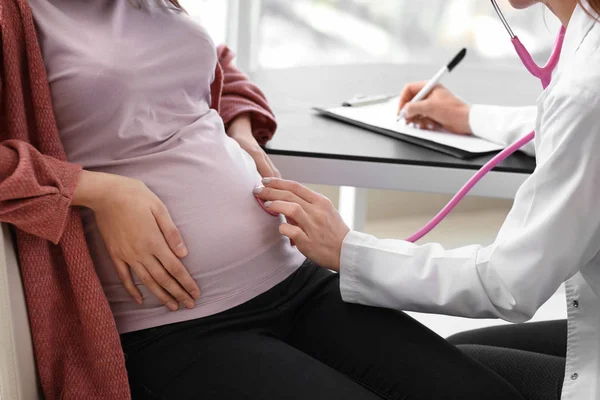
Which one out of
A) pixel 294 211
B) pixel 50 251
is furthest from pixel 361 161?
pixel 50 251

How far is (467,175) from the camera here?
1455mm

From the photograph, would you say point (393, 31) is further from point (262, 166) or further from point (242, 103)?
point (262, 166)

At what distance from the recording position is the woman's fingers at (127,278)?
1.10 meters

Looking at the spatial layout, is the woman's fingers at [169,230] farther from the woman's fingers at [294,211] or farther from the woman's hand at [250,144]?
the woman's hand at [250,144]

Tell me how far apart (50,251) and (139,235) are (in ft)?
0.41

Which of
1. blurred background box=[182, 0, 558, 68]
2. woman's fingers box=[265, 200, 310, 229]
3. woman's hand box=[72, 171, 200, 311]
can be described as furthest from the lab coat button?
blurred background box=[182, 0, 558, 68]

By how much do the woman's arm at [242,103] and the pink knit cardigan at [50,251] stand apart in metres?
0.46

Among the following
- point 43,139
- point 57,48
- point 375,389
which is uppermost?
point 57,48

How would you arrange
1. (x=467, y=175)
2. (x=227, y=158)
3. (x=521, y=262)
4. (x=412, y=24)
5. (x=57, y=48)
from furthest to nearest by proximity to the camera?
(x=412, y=24) < (x=467, y=175) < (x=227, y=158) < (x=57, y=48) < (x=521, y=262)

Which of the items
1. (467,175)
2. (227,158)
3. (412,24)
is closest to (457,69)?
(412,24)

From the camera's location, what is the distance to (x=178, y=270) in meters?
1.10

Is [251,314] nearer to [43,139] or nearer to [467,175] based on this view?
[43,139]

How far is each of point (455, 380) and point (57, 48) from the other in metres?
0.73

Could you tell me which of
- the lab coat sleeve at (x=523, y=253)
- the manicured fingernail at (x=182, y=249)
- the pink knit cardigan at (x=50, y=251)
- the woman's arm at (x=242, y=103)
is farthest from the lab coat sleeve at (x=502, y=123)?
the pink knit cardigan at (x=50, y=251)
